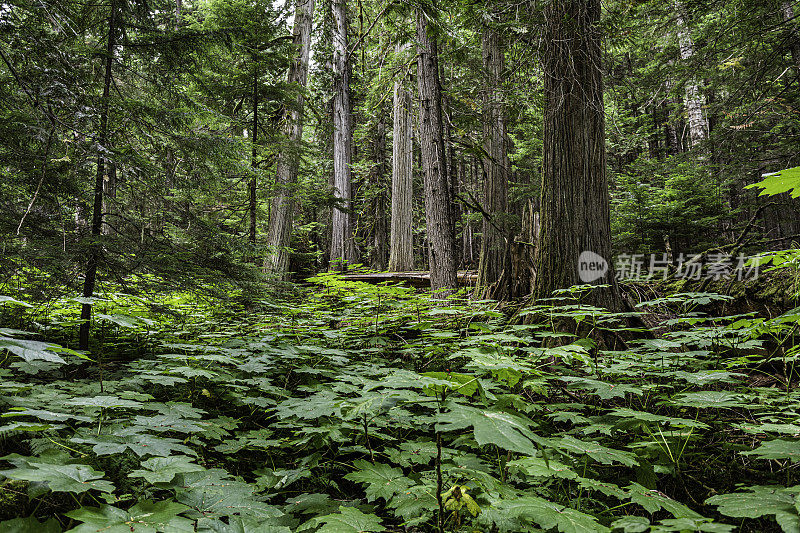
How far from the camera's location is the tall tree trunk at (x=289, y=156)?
8266mm

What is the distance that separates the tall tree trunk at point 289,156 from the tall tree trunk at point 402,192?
11.9 ft

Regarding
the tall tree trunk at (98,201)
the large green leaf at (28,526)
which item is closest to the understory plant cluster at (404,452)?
the large green leaf at (28,526)

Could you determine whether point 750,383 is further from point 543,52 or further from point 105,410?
point 105,410

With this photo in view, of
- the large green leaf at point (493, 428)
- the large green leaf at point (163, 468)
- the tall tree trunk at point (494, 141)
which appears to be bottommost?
the large green leaf at point (163, 468)

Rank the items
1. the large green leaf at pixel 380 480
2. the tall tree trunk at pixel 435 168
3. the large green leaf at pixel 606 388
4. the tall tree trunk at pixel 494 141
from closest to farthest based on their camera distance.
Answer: the large green leaf at pixel 380 480, the large green leaf at pixel 606 388, the tall tree trunk at pixel 435 168, the tall tree trunk at pixel 494 141

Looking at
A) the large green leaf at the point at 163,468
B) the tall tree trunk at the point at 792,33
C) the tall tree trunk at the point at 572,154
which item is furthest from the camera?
the tall tree trunk at the point at 792,33

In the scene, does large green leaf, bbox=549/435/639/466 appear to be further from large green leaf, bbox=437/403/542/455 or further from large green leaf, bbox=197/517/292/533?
large green leaf, bbox=197/517/292/533

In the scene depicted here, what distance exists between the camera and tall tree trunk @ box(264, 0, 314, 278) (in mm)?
8266

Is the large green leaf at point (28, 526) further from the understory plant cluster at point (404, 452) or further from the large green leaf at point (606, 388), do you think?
the large green leaf at point (606, 388)

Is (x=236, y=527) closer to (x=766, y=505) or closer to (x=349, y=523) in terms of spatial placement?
(x=349, y=523)

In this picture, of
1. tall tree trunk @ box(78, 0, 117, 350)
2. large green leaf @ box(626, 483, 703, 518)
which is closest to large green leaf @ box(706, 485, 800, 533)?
large green leaf @ box(626, 483, 703, 518)

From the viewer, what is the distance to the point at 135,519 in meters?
1.33

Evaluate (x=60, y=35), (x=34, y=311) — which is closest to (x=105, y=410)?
(x=34, y=311)

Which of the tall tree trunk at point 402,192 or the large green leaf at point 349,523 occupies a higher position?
the tall tree trunk at point 402,192
